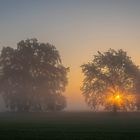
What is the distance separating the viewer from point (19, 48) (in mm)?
97250

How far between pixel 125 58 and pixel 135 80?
6.11 meters

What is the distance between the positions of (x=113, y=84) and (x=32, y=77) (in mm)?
18811

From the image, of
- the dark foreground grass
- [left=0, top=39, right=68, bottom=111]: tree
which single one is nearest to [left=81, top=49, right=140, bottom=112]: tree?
[left=0, top=39, right=68, bottom=111]: tree

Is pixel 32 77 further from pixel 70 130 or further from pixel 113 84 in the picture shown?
pixel 70 130

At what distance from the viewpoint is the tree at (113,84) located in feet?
301

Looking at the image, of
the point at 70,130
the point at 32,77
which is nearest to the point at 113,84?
the point at 32,77

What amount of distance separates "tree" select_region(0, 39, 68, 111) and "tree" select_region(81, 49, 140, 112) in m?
6.24

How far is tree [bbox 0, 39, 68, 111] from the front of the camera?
91062mm

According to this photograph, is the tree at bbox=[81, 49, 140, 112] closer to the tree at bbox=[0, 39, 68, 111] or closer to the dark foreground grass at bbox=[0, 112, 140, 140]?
the tree at bbox=[0, 39, 68, 111]

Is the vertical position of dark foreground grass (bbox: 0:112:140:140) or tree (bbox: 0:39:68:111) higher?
tree (bbox: 0:39:68:111)

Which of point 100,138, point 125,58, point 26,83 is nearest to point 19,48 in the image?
point 26,83

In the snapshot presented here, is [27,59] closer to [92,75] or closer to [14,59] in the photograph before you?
[14,59]

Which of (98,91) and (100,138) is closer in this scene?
(100,138)

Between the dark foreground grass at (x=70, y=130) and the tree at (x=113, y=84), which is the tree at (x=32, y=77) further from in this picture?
the dark foreground grass at (x=70, y=130)
